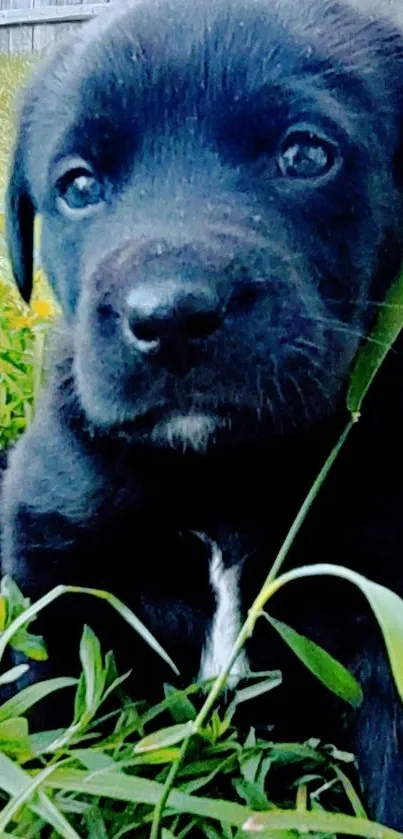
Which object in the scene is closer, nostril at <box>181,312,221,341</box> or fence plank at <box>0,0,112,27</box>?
nostril at <box>181,312,221,341</box>

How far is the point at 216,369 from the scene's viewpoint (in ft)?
3.20

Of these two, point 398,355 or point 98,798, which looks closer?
point 98,798

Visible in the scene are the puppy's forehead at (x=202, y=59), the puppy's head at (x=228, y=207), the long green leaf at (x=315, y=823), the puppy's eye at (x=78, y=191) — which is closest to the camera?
the long green leaf at (x=315, y=823)

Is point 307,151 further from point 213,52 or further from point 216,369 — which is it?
point 216,369

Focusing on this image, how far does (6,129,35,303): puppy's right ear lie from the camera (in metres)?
1.41

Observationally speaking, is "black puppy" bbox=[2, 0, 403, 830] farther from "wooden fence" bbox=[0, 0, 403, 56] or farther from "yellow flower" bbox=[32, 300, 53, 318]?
"wooden fence" bbox=[0, 0, 403, 56]

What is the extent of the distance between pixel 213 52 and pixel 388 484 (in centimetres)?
47

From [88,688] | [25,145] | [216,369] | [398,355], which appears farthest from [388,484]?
[25,145]

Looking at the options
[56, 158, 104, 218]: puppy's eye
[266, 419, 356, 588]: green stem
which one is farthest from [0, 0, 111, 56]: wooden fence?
[266, 419, 356, 588]: green stem

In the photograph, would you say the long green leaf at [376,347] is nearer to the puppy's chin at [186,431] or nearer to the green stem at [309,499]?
the green stem at [309,499]

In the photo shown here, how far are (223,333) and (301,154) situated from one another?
0.80 ft

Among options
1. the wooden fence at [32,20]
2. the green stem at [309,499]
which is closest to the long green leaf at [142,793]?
the green stem at [309,499]

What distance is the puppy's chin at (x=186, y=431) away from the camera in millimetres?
1058

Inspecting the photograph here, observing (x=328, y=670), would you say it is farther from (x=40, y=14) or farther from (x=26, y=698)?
(x=40, y=14)
